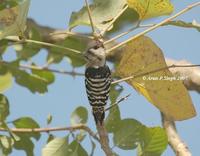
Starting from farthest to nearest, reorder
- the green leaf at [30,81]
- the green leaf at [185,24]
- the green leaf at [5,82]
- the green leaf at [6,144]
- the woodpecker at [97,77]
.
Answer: the green leaf at [30,81]
the green leaf at [5,82]
the green leaf at [6,144]
the green leaf at [185,24]
the woodpecker at [97,77]

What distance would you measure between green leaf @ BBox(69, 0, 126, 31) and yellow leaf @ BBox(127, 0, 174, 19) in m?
0.02

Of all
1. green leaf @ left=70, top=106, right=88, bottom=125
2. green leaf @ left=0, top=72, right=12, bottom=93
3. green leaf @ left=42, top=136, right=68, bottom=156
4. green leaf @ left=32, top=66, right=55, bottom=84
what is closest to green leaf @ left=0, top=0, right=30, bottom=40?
green leaf @ left=42, top=136, right=68, bottom=156

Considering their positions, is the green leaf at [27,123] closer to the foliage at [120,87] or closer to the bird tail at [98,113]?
the foliage at [120,87]

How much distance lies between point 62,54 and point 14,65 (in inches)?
5.3

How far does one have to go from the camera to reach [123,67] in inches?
33.6

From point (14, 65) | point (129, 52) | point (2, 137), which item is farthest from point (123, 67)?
point (14, 65)

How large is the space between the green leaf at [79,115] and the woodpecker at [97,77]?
17.0 inches

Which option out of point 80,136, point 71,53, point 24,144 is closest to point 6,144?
point 24,144

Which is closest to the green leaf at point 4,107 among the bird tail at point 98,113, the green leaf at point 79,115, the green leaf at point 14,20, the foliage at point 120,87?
the foliage at point 120,87

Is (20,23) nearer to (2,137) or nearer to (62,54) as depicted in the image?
(2,137)

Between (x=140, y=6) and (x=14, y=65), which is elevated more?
(x=140, y=6)

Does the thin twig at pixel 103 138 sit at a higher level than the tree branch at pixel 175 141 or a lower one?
higher

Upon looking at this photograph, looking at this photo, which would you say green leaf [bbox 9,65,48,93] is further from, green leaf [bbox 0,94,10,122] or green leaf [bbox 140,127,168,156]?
green leaf [bbox 140,127,168,156]

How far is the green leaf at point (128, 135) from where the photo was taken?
38.7 inches
